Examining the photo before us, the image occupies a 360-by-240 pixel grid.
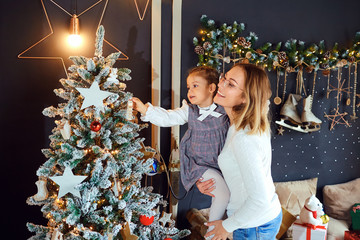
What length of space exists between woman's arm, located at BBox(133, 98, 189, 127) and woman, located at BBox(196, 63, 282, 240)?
1.28 ft

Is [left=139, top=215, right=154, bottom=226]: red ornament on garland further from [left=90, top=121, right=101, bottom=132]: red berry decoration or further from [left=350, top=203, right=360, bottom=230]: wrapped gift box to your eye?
[left=350, top=203, right=360, bottom=230]: wrapped gift box

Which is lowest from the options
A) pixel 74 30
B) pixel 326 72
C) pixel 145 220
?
pixel 145 220

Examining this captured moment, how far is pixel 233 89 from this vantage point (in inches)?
66.2

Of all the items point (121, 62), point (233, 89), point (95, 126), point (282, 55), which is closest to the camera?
point (95, 126)

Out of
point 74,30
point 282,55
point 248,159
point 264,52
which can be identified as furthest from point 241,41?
point 248,159

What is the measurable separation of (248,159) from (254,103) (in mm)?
329

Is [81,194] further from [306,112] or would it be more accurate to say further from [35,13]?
[306,112]

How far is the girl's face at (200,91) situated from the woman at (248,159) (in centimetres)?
29

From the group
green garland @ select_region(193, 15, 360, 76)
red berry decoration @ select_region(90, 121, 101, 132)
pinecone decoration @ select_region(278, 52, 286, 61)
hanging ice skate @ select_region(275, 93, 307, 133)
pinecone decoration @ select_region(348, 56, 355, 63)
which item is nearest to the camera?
red berry decoration @ select_region(90, 121, 101, 132)

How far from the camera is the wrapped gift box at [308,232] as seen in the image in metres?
A: 2.39

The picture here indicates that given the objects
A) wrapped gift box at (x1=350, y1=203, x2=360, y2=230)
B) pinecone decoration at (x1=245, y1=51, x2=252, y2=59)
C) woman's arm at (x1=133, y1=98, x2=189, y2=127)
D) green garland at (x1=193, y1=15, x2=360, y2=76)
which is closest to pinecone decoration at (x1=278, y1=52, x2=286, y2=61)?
green garland at (x1=193, y1=15, x2=360, y2=76)

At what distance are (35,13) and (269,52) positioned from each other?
1.90 metres

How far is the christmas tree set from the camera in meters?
1.54

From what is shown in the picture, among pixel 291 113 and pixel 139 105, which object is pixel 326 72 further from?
pixel 139 105
